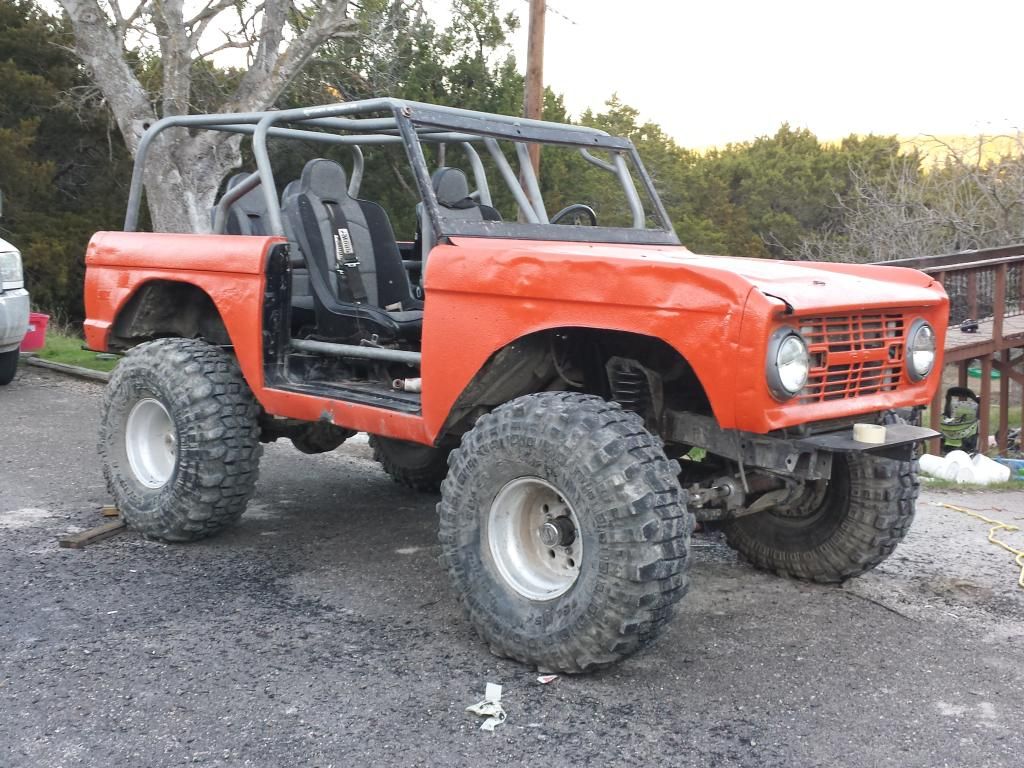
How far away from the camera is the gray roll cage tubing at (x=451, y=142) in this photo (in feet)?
15.1

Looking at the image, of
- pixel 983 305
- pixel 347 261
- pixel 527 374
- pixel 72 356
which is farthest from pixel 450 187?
pixel 983 305

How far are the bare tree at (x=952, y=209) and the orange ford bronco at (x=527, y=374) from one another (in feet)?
56.1

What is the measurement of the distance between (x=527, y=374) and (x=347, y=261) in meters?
1.50

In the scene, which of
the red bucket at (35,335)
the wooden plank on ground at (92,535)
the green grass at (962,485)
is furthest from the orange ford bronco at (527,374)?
the red bucket at (35,335)

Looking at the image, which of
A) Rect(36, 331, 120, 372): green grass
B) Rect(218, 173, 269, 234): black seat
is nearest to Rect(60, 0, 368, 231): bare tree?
Rect(36, 331, 120, 372): green grass

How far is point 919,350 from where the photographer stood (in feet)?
13.0

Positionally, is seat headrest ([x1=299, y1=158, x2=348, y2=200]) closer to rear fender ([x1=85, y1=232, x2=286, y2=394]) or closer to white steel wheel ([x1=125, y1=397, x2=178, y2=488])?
rear fender ([x1=85, y1=232, x2=286, y2=394])

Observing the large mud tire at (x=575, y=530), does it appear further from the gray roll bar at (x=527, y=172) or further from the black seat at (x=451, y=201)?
the gray roll bar at (x=527, y=172)

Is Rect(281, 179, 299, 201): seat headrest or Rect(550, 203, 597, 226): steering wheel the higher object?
Rect(281, 179, 299, 201): seat headrest

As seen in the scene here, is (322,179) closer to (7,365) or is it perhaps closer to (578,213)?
(578,213)

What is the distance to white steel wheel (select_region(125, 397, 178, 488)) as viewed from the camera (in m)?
5.38

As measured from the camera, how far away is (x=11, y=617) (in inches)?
164

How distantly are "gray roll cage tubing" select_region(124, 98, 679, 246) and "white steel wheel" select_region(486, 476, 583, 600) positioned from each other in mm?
1160


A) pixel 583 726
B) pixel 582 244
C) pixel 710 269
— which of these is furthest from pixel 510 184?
pixel 583 726
